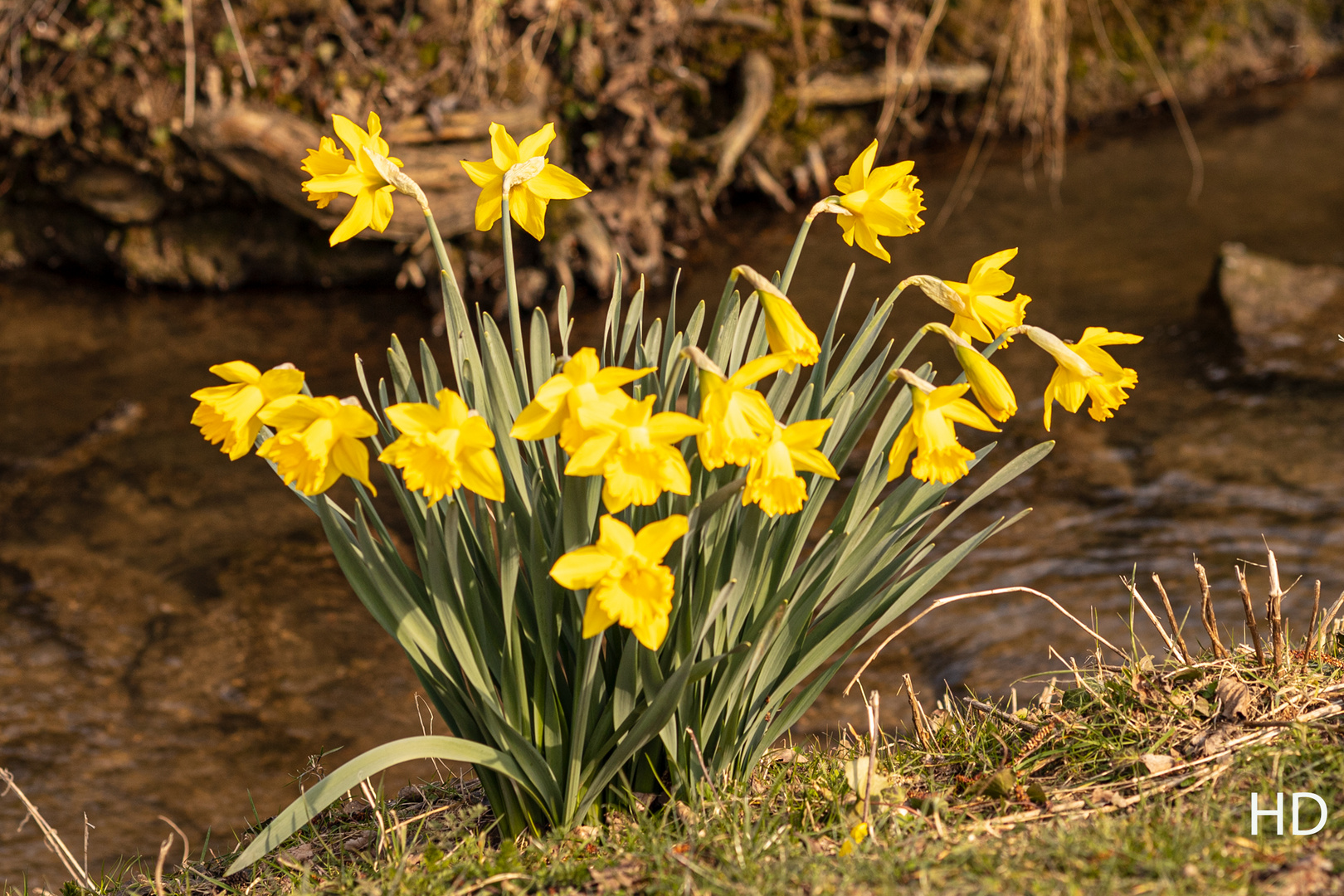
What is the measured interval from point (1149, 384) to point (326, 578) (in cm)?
334

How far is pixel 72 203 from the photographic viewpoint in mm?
5992

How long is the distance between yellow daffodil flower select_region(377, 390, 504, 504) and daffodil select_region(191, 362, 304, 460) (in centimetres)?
18

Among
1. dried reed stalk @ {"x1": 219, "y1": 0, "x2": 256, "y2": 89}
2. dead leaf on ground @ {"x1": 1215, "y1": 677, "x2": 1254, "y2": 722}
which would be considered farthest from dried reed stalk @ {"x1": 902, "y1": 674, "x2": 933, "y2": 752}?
dried reed stalk @ {"x1": 219, "y1": 0, "x2": 256, "y2": 89}

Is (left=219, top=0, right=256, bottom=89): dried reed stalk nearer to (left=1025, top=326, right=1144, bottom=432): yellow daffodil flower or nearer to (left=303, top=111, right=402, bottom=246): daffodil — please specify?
(left=303, top=111, right=402, bottom=246): daffodil

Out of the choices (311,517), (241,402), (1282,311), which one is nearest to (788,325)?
(241,402)

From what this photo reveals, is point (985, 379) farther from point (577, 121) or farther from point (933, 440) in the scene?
Answer: point (577, 121)

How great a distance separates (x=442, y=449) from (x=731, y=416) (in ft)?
1.09

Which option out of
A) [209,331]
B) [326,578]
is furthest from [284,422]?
[209,331]

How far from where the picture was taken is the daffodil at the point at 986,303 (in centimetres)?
147

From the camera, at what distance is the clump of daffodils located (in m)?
1.25

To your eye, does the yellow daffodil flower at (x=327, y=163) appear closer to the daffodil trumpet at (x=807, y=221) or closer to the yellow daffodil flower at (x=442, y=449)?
the yellow daffodil flower at (x=442, y=449)

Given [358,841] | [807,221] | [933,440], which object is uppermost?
[807,221]

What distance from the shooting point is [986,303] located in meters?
1.47

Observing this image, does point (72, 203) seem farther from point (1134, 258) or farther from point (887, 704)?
point (1134, 258)
